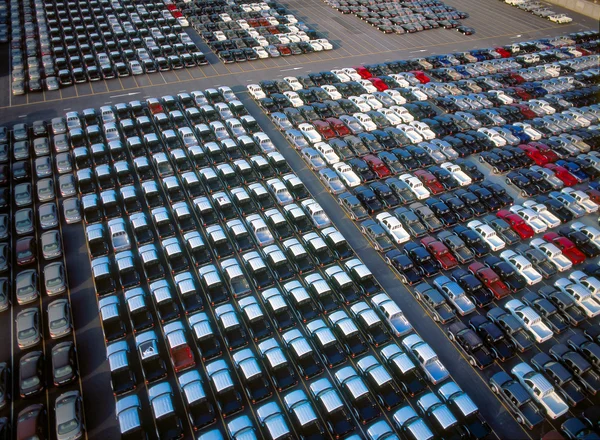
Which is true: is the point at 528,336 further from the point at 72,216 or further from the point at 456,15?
the point at 456,15

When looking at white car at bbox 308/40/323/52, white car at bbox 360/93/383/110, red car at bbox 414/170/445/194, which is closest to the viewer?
red car at bbox 414/170/445/194

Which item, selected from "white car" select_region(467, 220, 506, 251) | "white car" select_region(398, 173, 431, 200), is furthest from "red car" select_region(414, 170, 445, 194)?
"white car" select_region(467, 220, 506, 251)

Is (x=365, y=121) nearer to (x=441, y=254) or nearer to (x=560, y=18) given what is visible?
(x=441, y=254)

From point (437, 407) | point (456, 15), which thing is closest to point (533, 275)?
point (437, 407)

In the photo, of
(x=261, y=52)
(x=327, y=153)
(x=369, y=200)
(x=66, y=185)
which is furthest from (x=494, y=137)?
(x=66, y=185)

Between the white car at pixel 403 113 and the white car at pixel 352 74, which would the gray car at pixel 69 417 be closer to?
the white car at pixel 403 113

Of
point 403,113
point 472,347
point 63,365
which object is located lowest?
point 63,365

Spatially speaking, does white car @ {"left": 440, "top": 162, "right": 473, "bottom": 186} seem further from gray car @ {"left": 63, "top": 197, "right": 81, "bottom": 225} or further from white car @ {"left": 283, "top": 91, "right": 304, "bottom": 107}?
gray car @ {"left": 63, "top": 197, "right": 81, "bottom": 225}
